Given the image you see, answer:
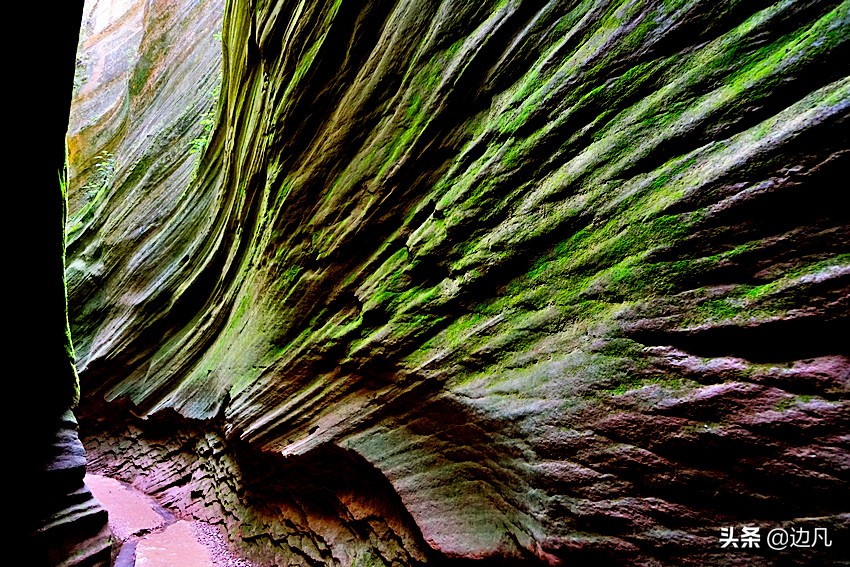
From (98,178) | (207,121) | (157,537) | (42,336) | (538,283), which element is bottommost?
(157,537)

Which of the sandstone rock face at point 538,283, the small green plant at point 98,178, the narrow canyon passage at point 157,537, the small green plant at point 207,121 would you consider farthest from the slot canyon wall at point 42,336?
the small green plant at point 98,178

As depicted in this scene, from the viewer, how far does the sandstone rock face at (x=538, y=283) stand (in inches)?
80.1

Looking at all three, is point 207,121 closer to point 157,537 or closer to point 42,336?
point 42,336

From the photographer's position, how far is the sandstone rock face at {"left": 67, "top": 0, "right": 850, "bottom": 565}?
2.04 m

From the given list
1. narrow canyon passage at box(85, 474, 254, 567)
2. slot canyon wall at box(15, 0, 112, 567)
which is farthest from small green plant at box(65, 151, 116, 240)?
slot canyon wall at box(15, 0, 112, 567)

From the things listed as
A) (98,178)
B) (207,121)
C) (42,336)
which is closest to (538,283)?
(42,336)

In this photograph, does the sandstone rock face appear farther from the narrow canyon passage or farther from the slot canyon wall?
the slot canyon wall

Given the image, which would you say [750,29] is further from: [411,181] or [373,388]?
[373,388]

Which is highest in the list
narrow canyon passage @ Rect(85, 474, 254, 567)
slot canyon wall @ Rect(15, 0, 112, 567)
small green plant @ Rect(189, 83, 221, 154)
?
small green plant @ Rect(189, 83, 221, 154)

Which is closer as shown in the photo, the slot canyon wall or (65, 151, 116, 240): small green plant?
the slot canyon wall

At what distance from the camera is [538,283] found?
3.11 meters

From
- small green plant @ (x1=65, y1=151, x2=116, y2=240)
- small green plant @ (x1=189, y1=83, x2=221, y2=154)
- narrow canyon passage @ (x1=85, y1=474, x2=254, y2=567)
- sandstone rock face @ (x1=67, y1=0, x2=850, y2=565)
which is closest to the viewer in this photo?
sandstone rock face @ (x1=67, y1=0, x2=850, y2=565)

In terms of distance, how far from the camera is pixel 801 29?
2.09m

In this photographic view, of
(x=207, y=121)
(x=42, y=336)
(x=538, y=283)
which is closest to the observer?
(x=538, y=283)
